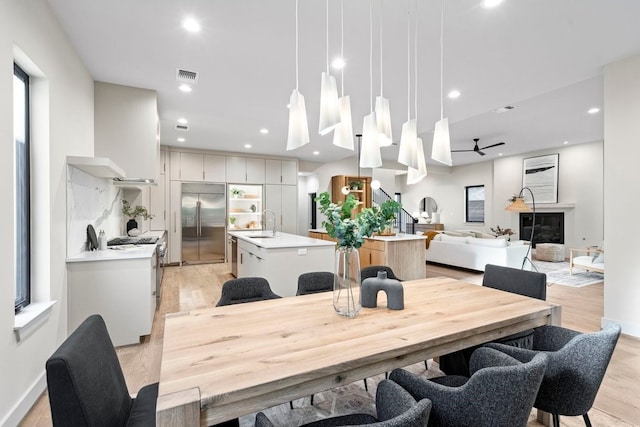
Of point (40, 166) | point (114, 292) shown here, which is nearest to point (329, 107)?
point (40, 166)

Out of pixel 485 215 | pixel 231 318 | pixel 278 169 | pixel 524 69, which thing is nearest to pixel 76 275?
pixel 231 318

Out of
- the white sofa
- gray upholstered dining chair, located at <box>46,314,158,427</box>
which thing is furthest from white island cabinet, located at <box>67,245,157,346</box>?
the white sofa

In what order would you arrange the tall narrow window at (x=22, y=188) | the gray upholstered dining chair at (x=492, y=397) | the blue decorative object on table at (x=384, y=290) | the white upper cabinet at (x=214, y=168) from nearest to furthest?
the gray upholstered dining chair at (x=492, y=397)
the blue decorative object on table at (x=384, y=290)
the tall narrow window at (x=22, y=188)
the white upper cabinet at (x=214, y=168)

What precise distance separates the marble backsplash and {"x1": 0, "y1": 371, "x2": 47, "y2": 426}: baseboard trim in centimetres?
108

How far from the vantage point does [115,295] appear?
285 cm

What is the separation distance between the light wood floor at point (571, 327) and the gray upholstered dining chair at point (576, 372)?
670 mm

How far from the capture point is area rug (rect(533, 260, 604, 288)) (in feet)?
17.4

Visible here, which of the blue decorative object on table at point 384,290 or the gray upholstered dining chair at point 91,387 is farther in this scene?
the blue decorative object on table at point 384,290

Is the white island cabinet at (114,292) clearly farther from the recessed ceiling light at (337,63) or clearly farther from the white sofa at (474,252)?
the white sofa at (474,252)

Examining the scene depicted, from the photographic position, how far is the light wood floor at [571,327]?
6.32ft

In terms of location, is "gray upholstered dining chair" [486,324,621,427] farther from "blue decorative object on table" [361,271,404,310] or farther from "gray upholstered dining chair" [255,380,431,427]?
"gray upholstered dining chair" [255,380,431,427]

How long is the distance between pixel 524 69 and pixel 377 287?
310 centimetres

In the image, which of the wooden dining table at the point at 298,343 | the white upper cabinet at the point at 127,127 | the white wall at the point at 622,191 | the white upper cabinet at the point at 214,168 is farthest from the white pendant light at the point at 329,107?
the white upper cabinet at the point at 214,168

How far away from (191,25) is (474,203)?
34.3 feet
